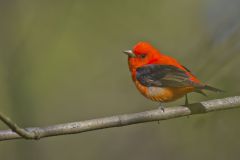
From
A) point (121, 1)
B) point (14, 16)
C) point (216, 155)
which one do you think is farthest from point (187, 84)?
point (121, 1)

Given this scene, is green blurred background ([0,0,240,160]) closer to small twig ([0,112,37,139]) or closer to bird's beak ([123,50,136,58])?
bird's beak ([123,50,136,58])

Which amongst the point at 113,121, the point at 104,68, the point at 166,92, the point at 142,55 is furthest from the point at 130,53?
the point at 104,68

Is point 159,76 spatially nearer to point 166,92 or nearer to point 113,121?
point 166,92

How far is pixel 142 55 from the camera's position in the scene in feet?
22.4

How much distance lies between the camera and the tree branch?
4.35 meters

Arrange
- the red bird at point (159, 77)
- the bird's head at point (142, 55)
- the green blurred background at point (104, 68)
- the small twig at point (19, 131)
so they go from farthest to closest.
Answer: the bird's head at point (142, 55)
the red bird at point (159, 77)
the green blurred background at point (104, 68)
the small twig at point (19, 131)

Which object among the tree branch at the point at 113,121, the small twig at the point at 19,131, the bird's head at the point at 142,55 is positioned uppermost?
the bird's head at the point at 142,55

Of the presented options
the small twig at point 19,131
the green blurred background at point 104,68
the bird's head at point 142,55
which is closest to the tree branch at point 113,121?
the small twig at point 19,131

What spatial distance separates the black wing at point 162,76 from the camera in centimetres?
592

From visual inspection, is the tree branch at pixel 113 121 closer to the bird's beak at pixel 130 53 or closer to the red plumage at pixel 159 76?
the red plumage at pixel 159 76

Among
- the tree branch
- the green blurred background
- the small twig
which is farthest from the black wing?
the small twig

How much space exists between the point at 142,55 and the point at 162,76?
1.91 ft

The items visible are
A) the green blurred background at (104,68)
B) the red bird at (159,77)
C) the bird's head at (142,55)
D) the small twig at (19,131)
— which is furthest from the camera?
the bird's head at (142,55)

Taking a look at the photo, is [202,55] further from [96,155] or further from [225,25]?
[96,155]
